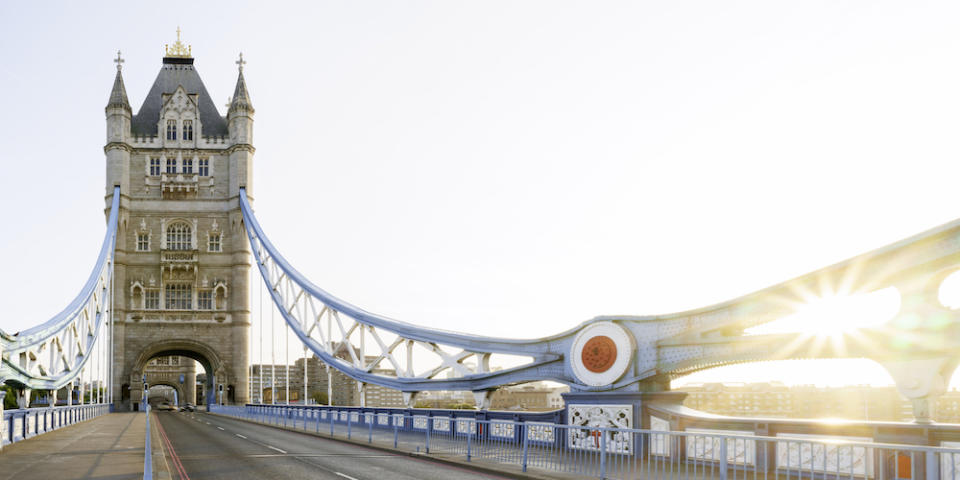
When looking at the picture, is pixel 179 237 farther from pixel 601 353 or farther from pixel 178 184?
pixel 601 353

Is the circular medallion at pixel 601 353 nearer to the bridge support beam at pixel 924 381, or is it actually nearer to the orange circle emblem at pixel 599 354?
the orange circle emblem at pixel 599 354

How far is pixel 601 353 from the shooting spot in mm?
19562

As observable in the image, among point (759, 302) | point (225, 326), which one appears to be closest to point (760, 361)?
point (759, 302)

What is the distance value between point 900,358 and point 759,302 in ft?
9.67

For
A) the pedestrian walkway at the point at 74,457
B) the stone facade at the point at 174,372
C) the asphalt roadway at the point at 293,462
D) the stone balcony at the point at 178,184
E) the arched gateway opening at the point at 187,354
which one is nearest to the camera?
the pedestrian walkway at the point at 74,457

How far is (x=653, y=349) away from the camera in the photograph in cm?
1842

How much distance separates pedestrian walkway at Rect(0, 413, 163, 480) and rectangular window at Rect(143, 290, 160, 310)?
43.3 meters

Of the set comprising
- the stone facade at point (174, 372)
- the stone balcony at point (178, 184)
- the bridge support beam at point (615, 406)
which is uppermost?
the stone balcony at point (178, 184)

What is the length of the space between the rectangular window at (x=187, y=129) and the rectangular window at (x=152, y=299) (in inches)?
545

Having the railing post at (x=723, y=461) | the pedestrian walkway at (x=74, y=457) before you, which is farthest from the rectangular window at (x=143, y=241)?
the railing post at (x=723, y=461)

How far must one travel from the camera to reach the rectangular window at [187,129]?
72.4 metres

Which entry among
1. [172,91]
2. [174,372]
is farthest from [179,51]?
[174,372]

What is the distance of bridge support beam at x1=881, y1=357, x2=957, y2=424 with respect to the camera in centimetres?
1312

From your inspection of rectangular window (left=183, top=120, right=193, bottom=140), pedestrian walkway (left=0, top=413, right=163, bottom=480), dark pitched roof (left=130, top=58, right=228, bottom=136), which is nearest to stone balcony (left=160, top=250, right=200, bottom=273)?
rectangular window (left=183, top=120, right=193, bottom=140)
